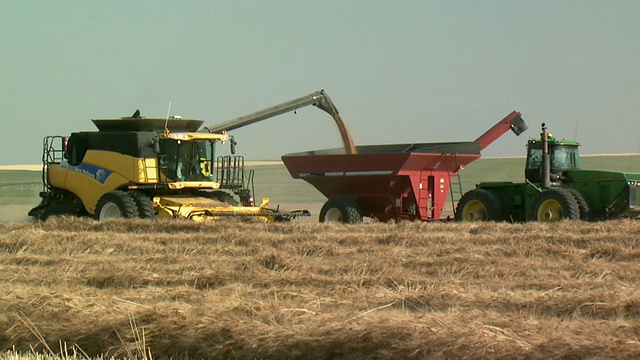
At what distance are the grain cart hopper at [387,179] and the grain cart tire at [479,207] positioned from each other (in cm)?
71

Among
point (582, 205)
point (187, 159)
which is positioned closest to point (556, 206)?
point (582, 205)

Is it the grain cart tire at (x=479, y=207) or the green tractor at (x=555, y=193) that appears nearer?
the green tractor at (x=555, y=193)

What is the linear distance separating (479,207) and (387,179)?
1.86 metres

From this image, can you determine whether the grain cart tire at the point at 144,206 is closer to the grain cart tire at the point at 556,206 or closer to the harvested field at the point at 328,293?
the harvested field at the point at 328,293

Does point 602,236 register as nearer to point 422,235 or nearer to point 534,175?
point 422,235

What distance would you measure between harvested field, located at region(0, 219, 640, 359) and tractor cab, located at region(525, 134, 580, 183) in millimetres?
4851

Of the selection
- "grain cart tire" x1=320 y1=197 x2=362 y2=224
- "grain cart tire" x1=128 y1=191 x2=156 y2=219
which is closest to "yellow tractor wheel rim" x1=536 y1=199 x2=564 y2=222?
"grain cart tire" x1=320 y1=197 x2=362 y2=224

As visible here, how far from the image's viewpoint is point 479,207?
1789cm

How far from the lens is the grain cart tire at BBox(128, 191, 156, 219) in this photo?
53.2 ft

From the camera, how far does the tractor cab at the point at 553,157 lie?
17.5 meters

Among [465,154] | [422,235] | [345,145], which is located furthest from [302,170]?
[422,235]

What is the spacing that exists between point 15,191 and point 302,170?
25.9 meters

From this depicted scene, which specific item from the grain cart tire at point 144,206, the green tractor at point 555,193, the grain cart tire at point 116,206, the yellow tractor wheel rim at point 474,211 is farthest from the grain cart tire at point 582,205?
the grain cart tire at point 116,206

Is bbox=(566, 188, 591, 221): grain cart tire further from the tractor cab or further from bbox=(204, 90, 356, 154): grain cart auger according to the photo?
bbox=(204, 90, 356, 154): grain cart auger
